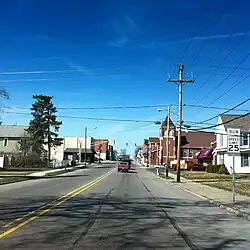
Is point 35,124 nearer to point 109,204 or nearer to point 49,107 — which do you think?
point 49,107

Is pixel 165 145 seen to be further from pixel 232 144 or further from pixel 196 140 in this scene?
pixel 232 144

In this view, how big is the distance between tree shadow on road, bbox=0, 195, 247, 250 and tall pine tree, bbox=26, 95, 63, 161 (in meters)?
66.1

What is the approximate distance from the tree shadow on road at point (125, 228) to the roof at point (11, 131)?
89389mm

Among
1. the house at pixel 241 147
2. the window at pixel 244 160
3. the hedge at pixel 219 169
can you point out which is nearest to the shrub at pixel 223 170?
the hedge at pixel 219 169

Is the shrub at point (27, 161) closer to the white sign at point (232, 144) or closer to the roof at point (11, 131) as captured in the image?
the roof at point (11, 131)

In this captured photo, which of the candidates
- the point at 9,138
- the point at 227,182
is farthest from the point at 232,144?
the point at 9,138

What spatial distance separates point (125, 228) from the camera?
10.5 metres

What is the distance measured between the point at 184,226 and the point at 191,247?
9.36 ft

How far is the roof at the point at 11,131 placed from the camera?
102062 millimetres

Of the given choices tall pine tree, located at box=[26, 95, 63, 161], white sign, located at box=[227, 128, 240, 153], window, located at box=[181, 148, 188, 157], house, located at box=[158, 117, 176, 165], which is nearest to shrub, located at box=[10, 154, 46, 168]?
tall pine tree, located at box=[26, 95, 63, 161]

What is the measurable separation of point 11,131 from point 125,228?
9704 cm

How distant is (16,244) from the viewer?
27.1ft

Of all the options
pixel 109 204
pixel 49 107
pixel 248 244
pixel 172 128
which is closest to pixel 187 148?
pixel 172 128

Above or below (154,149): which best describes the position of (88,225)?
below
